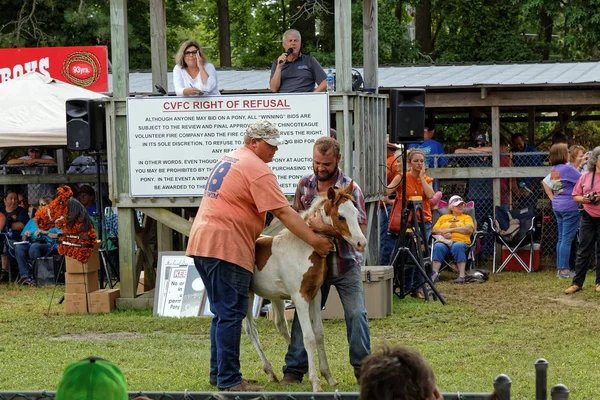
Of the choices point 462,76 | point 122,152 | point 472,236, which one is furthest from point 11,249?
point 462,76

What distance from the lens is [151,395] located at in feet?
13.1

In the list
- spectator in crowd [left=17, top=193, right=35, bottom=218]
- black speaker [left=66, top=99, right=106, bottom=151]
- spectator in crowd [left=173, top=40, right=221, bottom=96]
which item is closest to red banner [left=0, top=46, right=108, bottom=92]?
spectator in crowd [left=17, top=193, right=35, bottom=218]

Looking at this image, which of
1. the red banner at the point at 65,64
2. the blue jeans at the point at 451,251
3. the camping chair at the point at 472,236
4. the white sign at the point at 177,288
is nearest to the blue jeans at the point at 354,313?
the white sign at the point at 177,288

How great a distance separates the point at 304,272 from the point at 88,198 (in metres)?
9.39

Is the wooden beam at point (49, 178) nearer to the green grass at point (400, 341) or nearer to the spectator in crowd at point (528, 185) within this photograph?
the green grass at point (400, 341)

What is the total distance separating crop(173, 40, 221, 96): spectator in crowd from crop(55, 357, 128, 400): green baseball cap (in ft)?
28.8

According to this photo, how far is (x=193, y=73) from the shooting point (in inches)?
450

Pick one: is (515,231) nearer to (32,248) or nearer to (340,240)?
(32,248)

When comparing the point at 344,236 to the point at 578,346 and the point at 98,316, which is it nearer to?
the point at 578,346

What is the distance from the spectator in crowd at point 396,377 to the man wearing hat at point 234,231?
3.71m

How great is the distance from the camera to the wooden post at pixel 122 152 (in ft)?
38.5

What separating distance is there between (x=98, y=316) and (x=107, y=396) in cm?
892

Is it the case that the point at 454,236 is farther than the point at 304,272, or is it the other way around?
the point at 454,236

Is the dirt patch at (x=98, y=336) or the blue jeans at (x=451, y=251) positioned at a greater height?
the blue jeans at (x=451, y=251)
